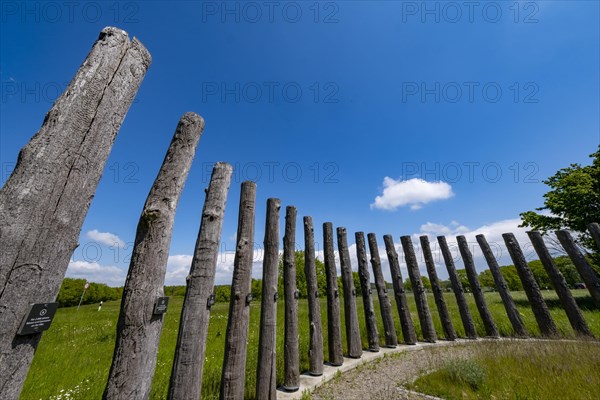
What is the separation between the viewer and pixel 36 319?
1613 mm

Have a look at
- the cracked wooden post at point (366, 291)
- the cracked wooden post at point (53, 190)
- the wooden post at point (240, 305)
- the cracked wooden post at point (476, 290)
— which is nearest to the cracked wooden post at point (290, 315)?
the wooden post at point (240, 305)

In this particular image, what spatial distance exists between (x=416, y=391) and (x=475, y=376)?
0.91 metres

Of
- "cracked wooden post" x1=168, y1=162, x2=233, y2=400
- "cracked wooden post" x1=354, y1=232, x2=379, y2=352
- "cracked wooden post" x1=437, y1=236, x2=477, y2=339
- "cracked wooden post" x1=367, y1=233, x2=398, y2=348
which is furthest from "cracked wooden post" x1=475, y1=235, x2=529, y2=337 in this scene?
"cracked wooden post" x1=168, y1=162, x2=233, y2=400

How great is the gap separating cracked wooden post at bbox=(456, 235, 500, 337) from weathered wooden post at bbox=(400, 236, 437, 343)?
171 cm

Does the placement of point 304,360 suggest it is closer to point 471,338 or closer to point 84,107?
point 471,338

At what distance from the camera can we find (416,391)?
3971mm

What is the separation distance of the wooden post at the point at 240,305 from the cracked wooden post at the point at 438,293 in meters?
6.14

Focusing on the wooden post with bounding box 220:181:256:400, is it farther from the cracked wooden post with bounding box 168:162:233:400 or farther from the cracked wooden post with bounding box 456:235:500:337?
the cracked wooden post with bounding box 456:235:500:337

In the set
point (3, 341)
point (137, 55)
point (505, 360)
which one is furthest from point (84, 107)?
Answer: point (505, 360)

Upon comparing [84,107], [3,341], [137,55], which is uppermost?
[137,55]

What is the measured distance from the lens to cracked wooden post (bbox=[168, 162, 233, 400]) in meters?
2.63

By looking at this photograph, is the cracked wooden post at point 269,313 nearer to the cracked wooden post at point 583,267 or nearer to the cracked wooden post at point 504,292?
the cracked wooden post at point 504,292

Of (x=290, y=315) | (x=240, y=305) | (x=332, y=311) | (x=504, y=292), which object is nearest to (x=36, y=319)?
(x=240, y=305)

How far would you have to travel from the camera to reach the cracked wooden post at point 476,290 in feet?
24.2
